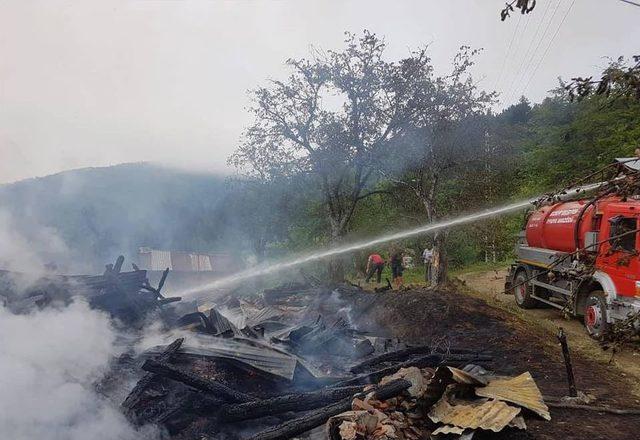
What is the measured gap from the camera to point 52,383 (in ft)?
17.0

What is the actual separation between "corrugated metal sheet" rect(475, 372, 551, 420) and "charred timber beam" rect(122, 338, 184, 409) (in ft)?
13.6

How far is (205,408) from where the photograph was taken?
559cm

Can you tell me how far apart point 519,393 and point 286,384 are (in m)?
3.09

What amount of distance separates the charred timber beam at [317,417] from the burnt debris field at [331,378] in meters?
0.01

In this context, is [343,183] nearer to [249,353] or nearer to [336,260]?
[336,260]

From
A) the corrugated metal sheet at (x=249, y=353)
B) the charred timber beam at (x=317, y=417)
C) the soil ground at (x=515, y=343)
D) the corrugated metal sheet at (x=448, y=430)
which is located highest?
the corrugated metal sheet at (x=249, y=353)

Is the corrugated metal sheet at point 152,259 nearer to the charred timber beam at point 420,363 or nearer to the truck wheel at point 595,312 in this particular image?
the charred timber beam at point 420,363

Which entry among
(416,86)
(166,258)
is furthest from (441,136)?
(166,258)

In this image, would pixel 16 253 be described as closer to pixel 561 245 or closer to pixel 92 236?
pixel 561 245

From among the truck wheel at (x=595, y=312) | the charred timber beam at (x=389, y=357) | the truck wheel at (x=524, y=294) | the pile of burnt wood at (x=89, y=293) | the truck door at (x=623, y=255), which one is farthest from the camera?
the truck wheel at (x=524, y=294)

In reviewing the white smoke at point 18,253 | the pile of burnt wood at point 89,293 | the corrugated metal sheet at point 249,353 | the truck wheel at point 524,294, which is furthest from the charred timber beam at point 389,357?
the truck wheel at point 524,294

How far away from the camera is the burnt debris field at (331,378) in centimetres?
480

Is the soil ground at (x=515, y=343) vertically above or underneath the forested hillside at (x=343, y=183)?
underneath

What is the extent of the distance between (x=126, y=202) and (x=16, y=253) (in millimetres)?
16947
